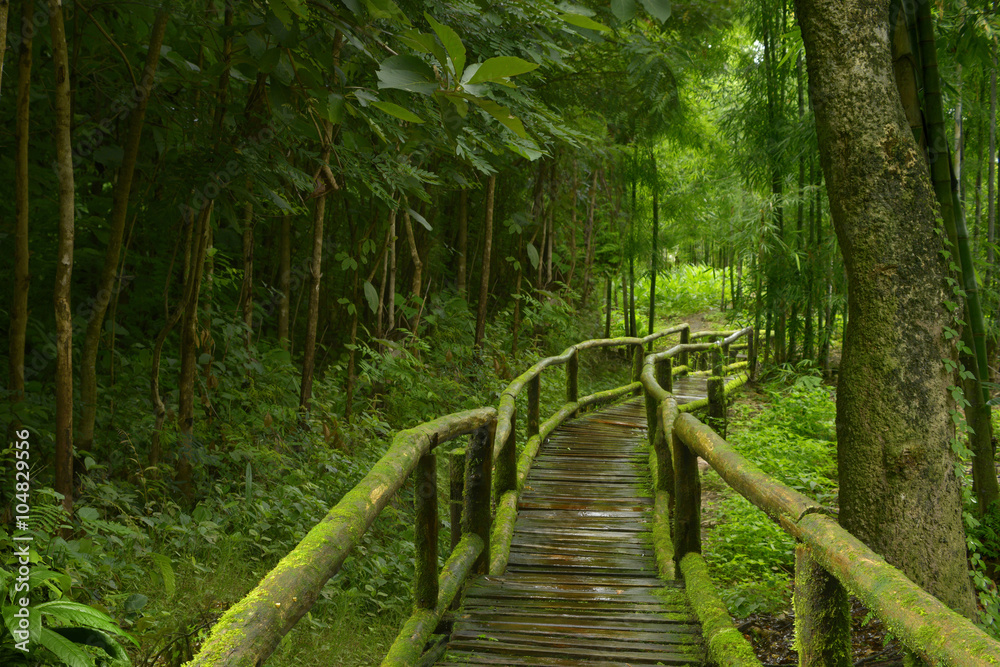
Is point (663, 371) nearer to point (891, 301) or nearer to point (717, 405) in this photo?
point (717, 405)

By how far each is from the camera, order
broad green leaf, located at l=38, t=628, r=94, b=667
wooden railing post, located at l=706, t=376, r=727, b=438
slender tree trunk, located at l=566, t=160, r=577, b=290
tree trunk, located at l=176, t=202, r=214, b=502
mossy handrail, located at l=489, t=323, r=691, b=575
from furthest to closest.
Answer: slender tree trunk, located at l=566, t=160, r=577, b=290 < wooden railing post, located at l=706, t=376, r=727, b=438 < tree trunk, located at l=176, t=202, r=214, b=502 < mossy handrail, located at l=489, t=323, r=691, b=575 < broad green leaf, located at l=38, t=628, r=94, b=667

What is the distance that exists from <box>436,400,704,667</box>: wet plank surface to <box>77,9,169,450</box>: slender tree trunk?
8.14ft

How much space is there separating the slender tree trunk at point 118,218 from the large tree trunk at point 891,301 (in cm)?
358

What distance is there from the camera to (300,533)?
452 centimetres

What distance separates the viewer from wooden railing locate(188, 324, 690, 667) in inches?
48.1

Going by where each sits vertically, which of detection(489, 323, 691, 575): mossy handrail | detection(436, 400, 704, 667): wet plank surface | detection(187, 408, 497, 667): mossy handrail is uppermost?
detection(187, 408, 497, 667): mossy handrail

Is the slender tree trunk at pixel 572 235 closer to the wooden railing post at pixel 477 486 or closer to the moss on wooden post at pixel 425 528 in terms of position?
the wooden railing post at pixel 477 486

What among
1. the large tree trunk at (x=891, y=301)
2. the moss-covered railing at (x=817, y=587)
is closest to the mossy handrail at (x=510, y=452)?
the moss-covered railing at (x=817, y=587)

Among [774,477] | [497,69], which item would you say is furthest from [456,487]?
[497,69]

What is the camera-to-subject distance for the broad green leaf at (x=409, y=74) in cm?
150

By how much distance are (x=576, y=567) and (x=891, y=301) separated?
2283 millimetres

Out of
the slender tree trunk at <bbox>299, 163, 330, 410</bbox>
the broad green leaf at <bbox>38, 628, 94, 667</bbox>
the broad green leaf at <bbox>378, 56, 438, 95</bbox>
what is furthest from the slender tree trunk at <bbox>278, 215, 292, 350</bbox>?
the broad green leaf at <bbox>378, 56, 438, 95</bbox>

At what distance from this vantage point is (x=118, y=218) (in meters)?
3.90

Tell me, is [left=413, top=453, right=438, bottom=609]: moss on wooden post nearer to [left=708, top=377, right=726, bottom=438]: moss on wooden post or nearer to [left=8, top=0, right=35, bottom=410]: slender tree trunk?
[left=8, top=0, right=35, bottom=410]: slender tree trunk
